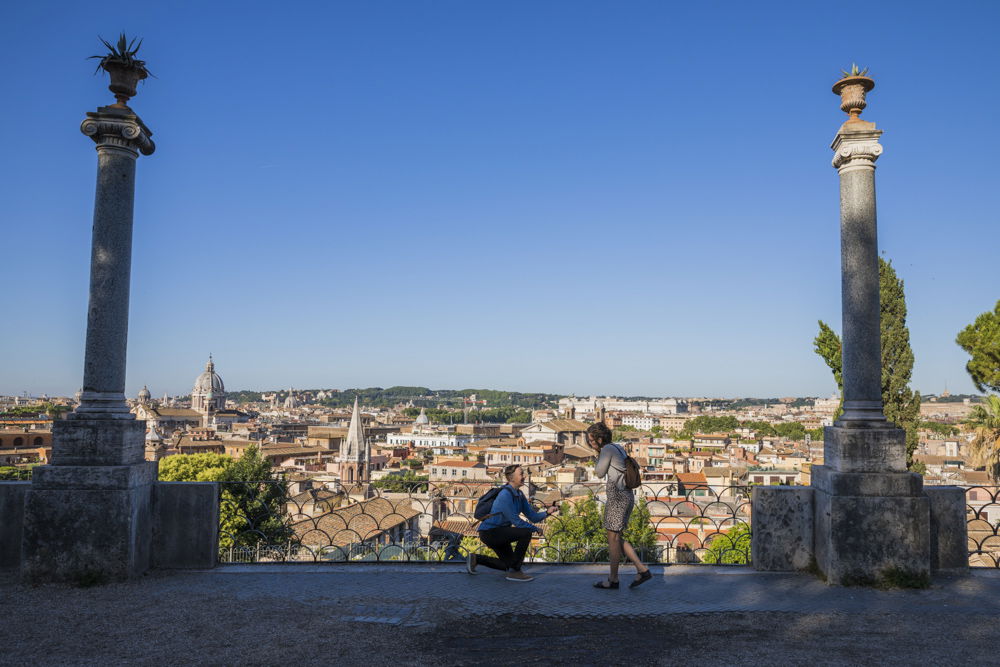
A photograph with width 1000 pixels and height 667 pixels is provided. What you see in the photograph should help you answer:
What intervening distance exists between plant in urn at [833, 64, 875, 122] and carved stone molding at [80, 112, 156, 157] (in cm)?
606

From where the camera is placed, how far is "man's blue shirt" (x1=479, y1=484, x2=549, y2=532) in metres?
5.93

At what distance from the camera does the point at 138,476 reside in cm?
563

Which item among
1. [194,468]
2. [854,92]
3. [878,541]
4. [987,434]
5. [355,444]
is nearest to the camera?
[878,541]

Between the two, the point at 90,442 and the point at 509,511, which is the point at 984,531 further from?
the point at 90,442

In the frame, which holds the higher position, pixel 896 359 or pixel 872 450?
pixel 896 359

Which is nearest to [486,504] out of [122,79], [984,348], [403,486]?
[403,486]

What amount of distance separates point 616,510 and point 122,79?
5.41 meters

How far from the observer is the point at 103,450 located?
5539 millimetres

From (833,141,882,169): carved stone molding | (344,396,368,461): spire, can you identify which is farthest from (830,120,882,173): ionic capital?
(344,396,368,461): spire

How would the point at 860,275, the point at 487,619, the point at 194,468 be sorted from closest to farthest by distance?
1. the point at 487,619
2. the point at 860,275
3. the point at 194,468

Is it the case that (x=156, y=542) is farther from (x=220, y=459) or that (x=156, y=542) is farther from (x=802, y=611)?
(x=220, y=459)

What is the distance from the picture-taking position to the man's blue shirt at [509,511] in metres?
5.93

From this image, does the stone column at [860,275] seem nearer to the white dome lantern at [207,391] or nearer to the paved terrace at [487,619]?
the paved terrace at [487,619]

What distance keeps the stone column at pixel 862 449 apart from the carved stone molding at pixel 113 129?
19.5 feet
